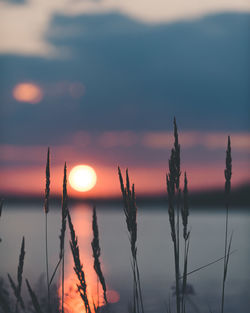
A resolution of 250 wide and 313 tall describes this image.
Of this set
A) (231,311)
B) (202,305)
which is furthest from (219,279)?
(231,311)

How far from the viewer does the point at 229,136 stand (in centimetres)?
242

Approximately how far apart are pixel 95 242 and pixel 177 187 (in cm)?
47

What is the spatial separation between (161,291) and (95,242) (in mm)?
24656

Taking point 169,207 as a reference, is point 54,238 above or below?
below

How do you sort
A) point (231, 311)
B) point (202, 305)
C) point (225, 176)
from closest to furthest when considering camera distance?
point (225, 176)
point (231, 311)
point (202, 305)

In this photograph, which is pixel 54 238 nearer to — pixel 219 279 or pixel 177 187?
pixel 219 279

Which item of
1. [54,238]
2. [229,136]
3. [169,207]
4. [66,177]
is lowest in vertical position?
[54,238]

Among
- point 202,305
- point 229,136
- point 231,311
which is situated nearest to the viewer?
point 229,136

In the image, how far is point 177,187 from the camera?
2.34 m

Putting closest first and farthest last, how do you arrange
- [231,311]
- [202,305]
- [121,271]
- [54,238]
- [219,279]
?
[231,311] → [202,305] → [219,279] → [121,271] → [54,238]

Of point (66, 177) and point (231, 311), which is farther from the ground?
point (66, 177)

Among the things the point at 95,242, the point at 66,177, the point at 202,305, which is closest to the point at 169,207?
the point at 95,242

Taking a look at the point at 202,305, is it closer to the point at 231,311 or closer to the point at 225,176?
the point at 231,311

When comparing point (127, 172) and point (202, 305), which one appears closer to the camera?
point (127, 172)
